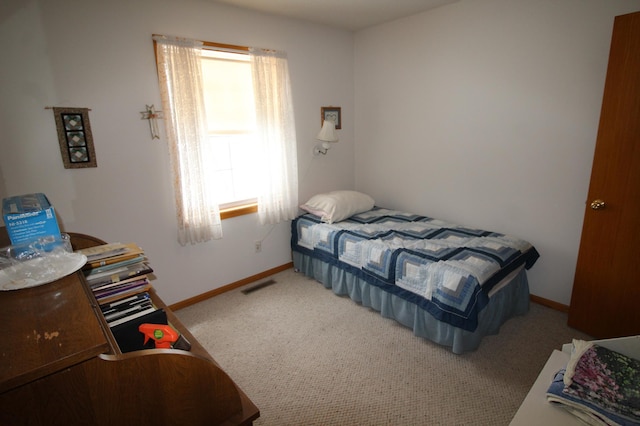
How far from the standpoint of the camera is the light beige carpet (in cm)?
176

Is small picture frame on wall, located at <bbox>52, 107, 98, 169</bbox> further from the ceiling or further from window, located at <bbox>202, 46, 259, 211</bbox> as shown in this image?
the ceiling

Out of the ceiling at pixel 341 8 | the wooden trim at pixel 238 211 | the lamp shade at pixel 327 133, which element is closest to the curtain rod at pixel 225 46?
the ceiling at pixel 341 8

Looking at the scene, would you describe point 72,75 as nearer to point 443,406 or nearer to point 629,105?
point 443,406

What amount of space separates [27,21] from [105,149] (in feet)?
2.66

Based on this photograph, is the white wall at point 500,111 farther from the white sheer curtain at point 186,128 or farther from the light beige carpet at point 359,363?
the white sheer curtain at point 186,128

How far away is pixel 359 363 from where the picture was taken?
212cm

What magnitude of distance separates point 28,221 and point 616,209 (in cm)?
298

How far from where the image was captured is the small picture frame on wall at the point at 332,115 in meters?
3.53

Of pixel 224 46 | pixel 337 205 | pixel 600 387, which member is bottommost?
pixel 600 387

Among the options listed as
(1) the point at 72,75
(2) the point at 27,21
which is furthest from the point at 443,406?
(2) the point at 27,21

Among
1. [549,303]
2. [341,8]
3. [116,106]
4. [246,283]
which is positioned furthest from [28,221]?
[549,303]

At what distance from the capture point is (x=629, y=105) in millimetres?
1911

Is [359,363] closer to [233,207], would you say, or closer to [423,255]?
[423,255]

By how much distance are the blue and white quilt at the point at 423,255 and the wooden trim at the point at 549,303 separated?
37 cm
